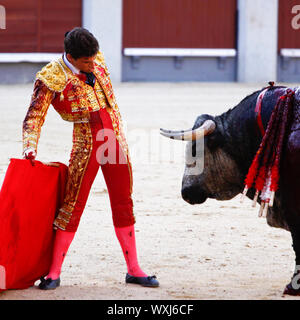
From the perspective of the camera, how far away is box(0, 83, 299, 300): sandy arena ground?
3.42 m

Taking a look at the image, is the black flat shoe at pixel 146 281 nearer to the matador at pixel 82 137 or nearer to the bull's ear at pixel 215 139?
the matador at pixel 82 137

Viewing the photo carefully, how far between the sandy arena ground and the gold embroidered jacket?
0.63 metres

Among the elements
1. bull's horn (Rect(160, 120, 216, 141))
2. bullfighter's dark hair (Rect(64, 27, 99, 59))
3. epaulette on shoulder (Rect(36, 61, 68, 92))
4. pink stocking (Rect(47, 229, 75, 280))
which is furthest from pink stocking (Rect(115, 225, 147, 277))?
bullfighter's dark hair (Rect(64, 27, 99, 59))

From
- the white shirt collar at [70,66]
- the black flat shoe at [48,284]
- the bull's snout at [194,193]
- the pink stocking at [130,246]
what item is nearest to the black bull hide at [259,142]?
the bull's snout at [194,193]

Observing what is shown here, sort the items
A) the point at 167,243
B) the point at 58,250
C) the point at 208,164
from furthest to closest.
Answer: the point at 167,243
the point at 208,164
the point at 58,250

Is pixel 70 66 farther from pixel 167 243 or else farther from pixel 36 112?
pixel 167 243

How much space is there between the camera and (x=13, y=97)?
1010 cm

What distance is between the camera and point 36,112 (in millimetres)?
3301

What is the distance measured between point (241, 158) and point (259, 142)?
0.40ft

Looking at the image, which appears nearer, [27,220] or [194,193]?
[27,220]

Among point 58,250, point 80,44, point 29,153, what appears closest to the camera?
point 80,44

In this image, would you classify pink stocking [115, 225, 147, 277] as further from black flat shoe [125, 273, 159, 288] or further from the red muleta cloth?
the red muleta cloth

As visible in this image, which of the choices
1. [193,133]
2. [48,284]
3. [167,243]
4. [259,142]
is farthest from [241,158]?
[167,243]

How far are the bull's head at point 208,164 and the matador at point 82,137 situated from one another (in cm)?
24
